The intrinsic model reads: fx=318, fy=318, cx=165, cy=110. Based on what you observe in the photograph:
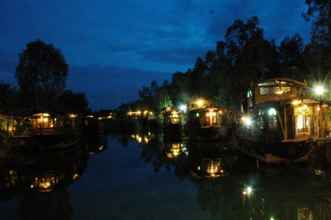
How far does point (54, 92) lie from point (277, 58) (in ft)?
84.9

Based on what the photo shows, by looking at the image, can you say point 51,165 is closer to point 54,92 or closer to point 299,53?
point 54,92

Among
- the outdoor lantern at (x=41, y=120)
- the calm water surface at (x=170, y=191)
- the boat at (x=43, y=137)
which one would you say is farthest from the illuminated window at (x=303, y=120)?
the outdoor lantern at (x=41, y=120)

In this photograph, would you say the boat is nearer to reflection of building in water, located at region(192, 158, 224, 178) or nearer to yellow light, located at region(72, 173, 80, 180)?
yellow light, located at region(72, 173, 80, 180)

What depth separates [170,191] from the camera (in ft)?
39.1

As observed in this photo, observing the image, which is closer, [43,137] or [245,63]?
[43,137]

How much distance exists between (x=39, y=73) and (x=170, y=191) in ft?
95.4

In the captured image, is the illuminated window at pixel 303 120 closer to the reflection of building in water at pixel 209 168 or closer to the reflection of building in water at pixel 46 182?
the reflection of building in water at pixel 209 168

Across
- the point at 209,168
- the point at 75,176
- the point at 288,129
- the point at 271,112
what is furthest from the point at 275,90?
the point at 75,176

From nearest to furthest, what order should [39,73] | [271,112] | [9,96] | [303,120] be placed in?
1. [271,112]
2. [303,120]
3. [9,96]
4. [39,73]

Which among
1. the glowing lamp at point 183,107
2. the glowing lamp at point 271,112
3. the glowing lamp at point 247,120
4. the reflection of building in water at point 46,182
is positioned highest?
the glowing lamp at point 183,107

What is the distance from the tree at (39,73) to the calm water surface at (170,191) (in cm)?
1849

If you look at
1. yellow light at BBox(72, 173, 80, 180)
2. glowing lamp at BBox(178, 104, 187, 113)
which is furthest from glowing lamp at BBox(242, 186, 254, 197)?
glowing lamp at BBox(178, 104, 187, 113)

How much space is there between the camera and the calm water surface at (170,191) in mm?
9008

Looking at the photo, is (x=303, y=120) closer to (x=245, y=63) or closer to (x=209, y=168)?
(x=209, y=168)
